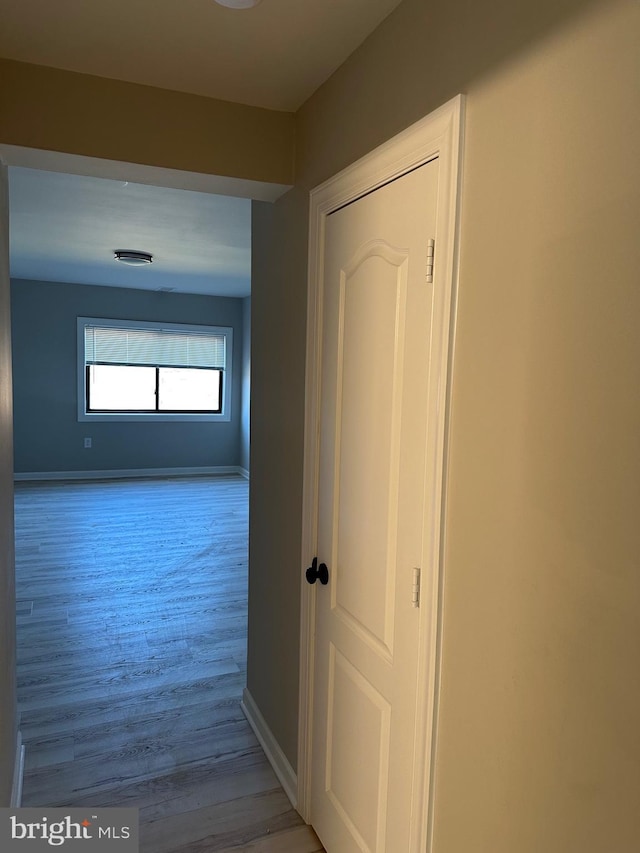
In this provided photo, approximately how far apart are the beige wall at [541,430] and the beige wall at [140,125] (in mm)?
767

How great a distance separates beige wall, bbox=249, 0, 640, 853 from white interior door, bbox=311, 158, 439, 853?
0.15 metres

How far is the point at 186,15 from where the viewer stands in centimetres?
153

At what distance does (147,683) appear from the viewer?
2977 mm

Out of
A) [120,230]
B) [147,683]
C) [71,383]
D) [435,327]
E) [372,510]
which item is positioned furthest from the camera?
[71,383]

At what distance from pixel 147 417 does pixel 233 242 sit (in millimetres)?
3998

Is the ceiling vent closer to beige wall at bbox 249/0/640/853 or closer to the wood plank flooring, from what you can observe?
the wood plank flooring

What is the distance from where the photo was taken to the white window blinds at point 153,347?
7.87m

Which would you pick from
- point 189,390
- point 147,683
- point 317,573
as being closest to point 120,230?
point 147,683

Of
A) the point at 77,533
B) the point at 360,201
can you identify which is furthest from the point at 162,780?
the point at 77,533

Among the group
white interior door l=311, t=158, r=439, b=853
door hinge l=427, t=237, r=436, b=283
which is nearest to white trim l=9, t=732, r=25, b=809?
white interior door l=311, t=158, r=439, b=853

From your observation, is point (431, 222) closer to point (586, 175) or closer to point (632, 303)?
point (586, 175)

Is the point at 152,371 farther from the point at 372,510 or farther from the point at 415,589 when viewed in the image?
the point at 415,589

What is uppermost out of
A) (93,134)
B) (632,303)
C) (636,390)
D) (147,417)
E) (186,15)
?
(186,15)

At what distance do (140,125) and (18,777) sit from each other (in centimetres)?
236
